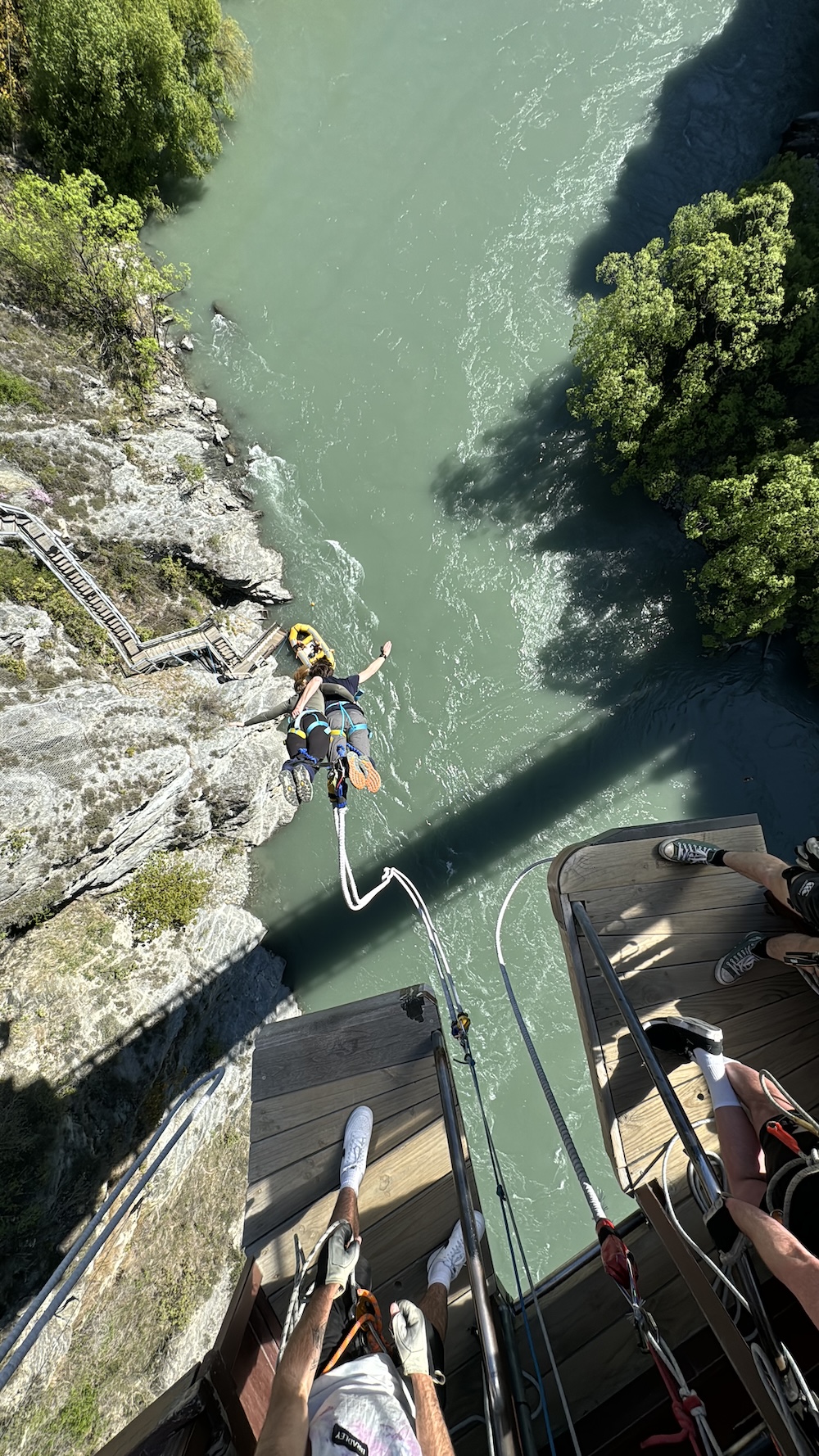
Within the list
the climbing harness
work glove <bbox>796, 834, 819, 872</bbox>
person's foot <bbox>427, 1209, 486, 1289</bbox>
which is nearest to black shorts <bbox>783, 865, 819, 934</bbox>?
work glove <bbox>796, 834, 819, 872</bbox>

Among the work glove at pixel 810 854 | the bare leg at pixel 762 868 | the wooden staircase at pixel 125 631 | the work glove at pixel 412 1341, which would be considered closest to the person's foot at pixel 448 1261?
the work glove at pixel 412 1341

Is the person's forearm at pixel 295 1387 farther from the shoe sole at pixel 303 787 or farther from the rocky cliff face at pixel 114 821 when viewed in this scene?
the shoe sole at pixel 303 787

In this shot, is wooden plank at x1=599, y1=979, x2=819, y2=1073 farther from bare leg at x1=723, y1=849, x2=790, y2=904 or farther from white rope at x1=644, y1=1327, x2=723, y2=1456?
white rope at x1=644, y1=1327, x2=723, y2=1456

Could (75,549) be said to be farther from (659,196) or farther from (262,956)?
(659,196)

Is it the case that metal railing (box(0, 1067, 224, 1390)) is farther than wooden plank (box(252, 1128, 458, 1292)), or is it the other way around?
wooden plank (box(252, 1128, 458, 1292))

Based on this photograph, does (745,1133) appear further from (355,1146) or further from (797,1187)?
(355,1146)

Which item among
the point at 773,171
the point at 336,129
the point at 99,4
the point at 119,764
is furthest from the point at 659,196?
the point at 119,764
